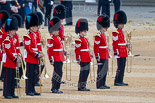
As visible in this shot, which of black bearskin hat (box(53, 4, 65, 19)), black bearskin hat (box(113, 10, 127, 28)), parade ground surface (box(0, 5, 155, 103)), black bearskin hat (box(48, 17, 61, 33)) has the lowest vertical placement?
parade ground surface (box(0, 5, 155, 103))

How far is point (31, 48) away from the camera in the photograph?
1262 cm

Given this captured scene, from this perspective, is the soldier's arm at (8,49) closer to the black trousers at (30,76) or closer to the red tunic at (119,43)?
the black trousers at (30,76)

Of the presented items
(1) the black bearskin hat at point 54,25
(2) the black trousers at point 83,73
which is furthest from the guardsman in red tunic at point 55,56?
(2) the black trousers at point 83,73

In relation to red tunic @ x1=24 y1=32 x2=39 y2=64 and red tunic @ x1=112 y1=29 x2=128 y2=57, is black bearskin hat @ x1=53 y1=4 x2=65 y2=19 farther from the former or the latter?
red tunic @ x1=24 y1=32 x2=39 y2=64

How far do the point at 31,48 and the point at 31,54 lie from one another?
0.11 metres

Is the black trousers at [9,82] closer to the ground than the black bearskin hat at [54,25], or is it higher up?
closer to the ground

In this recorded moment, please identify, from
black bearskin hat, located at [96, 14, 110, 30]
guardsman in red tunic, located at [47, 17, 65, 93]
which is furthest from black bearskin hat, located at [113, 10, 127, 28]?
guardsman in red tunic, located at [47, 17, 65, 93]

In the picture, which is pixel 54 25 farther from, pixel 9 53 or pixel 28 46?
pixel 9 53

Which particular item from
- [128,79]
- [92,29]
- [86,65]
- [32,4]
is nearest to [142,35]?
[92,29]

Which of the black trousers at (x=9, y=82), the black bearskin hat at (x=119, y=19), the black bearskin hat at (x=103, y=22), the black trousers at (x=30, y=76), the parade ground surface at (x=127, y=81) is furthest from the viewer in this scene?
the black bearskin hat at (x=119, y=19)

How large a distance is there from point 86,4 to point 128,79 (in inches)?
534

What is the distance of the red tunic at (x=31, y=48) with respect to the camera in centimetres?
1258

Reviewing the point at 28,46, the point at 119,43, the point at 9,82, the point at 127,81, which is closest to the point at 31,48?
the point at 28,46

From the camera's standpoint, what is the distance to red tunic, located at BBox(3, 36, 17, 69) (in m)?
12.3
